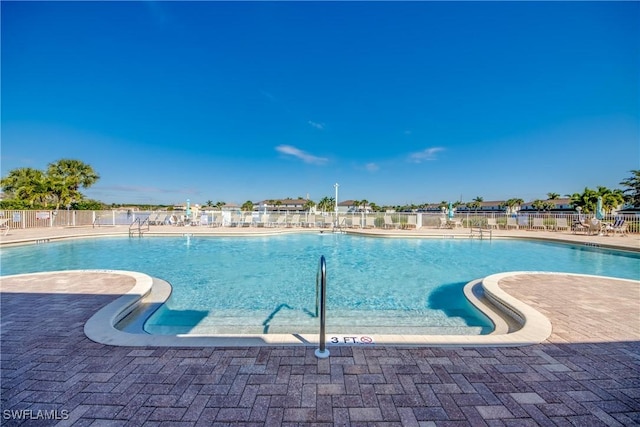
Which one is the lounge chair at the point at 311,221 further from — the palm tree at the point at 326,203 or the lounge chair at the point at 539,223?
the palm tree at the point at 326,203

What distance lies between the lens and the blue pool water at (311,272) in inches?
136

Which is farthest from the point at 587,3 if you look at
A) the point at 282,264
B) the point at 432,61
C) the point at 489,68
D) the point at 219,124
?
the point at 219,124

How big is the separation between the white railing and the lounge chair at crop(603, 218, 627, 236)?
1.89 meters

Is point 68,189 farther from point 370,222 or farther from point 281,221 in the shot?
point 370,222

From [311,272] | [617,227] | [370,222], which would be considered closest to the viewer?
[311,272]

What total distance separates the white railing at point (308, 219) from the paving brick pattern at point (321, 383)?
42.5 feet

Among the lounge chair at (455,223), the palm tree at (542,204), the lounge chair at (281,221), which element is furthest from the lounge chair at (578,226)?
the palm tree at (542,204)

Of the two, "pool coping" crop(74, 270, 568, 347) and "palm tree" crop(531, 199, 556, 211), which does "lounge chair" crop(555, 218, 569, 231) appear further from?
"palm tree" crop(531, 199, 556, 211)

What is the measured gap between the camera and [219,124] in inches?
853

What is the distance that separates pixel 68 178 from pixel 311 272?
2560 cm

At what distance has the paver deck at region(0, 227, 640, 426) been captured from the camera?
1443 mm

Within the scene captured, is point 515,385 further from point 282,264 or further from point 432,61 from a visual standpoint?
point 432,61

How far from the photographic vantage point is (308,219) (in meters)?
15.7

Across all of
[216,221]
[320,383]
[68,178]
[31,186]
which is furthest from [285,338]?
[68,178]
